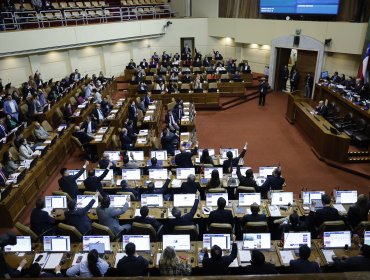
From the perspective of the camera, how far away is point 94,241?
19.9 feet

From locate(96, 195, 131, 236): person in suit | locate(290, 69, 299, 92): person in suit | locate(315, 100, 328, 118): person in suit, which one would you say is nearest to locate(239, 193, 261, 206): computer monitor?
locate(96, 195, 131, 236): person in suit

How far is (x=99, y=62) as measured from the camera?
2200cm

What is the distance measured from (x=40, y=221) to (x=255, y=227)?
433cm

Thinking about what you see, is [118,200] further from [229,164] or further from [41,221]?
[229,164]

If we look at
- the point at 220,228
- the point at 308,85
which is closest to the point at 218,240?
the point at 220,228

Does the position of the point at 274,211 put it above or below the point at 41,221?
below

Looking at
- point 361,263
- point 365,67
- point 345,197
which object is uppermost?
point 365,67

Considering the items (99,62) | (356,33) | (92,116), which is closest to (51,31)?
(99,62)

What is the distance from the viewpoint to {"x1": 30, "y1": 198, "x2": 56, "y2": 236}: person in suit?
6539 mm

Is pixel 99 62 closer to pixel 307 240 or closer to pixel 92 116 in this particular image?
pixel 92 116

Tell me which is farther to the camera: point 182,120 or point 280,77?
point 280,77

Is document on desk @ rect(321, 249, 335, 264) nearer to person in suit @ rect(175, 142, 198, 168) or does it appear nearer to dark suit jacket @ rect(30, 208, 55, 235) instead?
person in suit @ rect(175, 142, 198, 168)

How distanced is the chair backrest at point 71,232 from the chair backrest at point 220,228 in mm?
2613

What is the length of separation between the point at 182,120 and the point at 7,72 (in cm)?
1042
